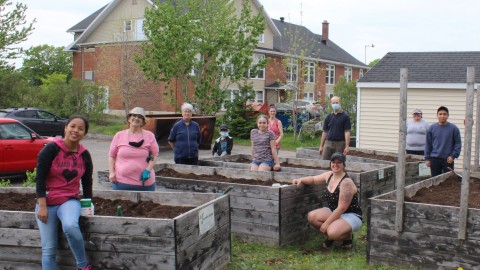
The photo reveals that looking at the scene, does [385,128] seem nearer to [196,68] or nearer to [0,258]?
[196,68]

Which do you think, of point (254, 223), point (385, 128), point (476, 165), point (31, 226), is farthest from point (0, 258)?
point (385, 128)

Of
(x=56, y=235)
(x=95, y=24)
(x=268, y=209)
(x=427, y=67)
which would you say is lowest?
(x=268, y=209)

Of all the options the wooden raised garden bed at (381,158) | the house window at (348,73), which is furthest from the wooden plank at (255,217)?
the house window at (348,73)

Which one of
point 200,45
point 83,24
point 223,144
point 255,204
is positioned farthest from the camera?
point 83,24

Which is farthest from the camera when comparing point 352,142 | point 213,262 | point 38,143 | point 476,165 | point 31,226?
point 352,142

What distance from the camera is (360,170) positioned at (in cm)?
999

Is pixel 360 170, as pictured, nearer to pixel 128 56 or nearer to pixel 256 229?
pixel 256 229

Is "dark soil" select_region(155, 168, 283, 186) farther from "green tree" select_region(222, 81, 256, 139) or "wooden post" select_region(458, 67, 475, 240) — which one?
"green tree" select_region(222, 81, 256, 139)

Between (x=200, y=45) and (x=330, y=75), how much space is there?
28.7 metres

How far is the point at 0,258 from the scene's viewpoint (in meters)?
5.62

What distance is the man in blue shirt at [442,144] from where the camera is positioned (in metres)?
9.09

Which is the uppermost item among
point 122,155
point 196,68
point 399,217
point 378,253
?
point 196,68

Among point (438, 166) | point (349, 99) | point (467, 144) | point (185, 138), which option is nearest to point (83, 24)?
point (349, 99)

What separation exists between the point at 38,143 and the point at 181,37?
12247mm
